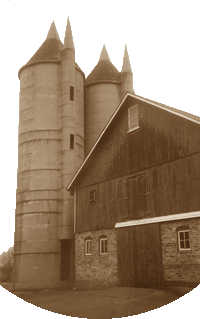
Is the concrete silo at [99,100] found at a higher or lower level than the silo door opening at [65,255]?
higher

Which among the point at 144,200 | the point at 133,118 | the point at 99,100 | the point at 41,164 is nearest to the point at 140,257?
the point at 144,200

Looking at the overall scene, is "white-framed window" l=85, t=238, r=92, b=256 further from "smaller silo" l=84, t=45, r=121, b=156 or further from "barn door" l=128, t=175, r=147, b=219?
"smaller silo" l=84, t=45, r=121, b=156

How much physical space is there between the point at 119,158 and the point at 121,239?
2120 mm

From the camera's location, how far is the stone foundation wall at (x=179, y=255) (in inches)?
256

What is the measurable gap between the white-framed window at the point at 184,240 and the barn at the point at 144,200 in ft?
0.06

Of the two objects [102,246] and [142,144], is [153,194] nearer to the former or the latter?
[142,144]

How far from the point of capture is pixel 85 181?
11.7m

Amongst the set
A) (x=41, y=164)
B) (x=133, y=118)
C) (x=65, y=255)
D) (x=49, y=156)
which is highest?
(x=49, y=156)

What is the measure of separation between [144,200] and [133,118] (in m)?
2.10

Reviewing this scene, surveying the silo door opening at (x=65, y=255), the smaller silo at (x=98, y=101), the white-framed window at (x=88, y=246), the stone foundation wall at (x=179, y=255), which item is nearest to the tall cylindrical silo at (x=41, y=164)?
the silo door opening at (x=65, y=255)

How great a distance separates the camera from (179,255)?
717 centimetres

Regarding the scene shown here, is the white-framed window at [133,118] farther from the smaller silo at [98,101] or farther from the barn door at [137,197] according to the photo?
the smaller silo at [98,101]

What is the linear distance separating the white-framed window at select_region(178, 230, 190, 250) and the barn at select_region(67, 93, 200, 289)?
2 cm

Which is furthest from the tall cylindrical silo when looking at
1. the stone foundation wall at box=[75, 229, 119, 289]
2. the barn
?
the barn
